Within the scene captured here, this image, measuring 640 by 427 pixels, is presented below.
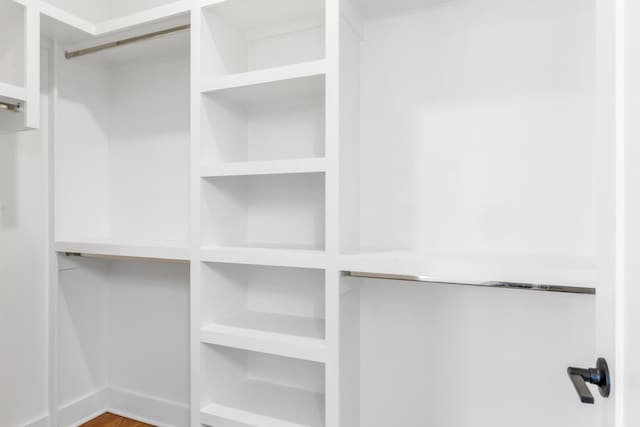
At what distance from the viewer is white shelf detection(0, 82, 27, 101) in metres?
1.34

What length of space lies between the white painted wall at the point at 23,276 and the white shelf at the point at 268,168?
0.95m

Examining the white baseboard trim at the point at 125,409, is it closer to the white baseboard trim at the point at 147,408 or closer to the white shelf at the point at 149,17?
the white baseboard trim at the point at 147,408

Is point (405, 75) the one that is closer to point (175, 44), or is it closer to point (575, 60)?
point (575, 60)

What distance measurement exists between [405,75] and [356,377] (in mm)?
1208

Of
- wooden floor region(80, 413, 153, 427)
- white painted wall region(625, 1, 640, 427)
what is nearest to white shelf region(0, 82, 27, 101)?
wooden floor region(80, 413, 153, 427)

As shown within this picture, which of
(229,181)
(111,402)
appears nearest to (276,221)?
(229,181)

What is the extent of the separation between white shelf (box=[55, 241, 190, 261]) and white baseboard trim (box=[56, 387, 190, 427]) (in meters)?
0.82

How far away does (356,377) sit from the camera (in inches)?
59.5

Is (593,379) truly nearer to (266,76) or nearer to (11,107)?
(266,76)

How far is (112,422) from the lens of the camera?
2.01 m

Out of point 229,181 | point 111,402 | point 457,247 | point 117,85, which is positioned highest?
point 117,85

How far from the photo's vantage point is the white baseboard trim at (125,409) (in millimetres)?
Answer: 1905

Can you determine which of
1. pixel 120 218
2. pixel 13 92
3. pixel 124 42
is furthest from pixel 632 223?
pixel 120 218

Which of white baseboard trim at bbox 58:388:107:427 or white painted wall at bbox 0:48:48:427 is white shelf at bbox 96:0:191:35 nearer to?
white painted wall at bbox 0:48:48:427
